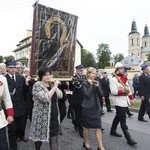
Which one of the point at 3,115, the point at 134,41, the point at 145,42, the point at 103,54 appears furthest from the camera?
the point at 145,42

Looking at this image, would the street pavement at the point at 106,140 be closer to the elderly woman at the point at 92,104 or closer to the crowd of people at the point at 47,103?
the crowd of people at the point at 47,103

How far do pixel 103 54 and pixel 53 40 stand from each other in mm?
106271

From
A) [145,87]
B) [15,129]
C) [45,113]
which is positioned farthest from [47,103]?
[145,87]

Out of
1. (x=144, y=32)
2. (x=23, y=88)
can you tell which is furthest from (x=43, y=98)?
(x=144, y=32)

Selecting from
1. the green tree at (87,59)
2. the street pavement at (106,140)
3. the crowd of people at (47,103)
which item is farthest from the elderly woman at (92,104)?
the green tree at (87,59)

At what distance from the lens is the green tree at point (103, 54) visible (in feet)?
364

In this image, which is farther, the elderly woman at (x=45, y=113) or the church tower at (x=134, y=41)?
the church tower at (x=134, y=41)

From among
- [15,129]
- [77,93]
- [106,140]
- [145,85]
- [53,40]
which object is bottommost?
[106,140]

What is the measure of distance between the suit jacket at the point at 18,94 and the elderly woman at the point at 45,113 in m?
1.59

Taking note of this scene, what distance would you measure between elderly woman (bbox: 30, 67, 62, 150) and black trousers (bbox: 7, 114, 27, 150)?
3.83 feet

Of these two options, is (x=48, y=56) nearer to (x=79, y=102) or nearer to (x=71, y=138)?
(x=79, y=102)

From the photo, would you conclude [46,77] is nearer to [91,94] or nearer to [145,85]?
[91,94]

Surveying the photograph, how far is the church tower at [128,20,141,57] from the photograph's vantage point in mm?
155500

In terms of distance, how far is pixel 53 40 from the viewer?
7.04m
